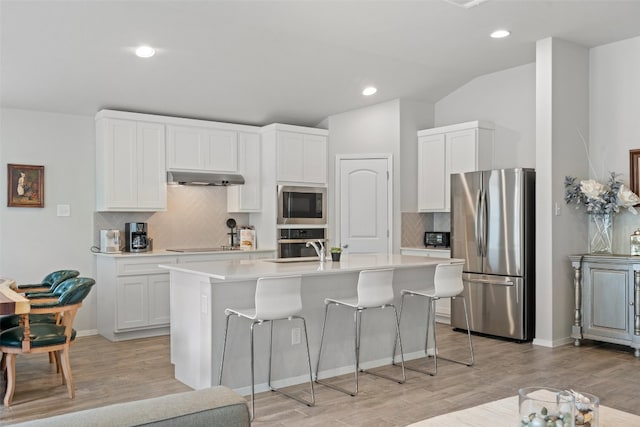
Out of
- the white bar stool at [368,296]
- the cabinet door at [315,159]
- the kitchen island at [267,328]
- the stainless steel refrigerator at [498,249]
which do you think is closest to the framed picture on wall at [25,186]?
the kitchen island at [267,328]

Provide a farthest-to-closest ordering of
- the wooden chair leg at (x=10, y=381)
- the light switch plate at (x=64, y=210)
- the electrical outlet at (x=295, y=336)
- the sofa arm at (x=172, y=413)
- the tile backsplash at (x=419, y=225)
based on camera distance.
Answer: the tile backsplash at (x=419, y=225), the light switch plate at (x=64, y=210), the electrical outlet at (x=295, y=336), the wooden chair leg at (x=10, y=381), the sofa arm at (x=172, y=413)

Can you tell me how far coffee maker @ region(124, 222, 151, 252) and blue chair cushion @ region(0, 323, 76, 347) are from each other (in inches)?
78.6

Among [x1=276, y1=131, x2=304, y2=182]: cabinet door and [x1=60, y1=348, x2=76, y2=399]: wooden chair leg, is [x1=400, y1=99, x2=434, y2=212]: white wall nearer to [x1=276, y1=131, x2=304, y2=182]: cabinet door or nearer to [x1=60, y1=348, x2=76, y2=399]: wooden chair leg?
[x1=276, y1=131, x2=304, y2=182]: cabinet door

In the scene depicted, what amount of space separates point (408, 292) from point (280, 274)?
55.4 inches

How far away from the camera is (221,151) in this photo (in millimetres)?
6773

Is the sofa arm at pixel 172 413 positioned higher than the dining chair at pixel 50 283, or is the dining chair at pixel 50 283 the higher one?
the sofa arm at pixel 172 413

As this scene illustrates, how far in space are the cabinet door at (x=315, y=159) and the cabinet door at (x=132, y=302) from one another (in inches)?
96.8

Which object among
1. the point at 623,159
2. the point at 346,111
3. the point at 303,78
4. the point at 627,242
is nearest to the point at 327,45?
the point at 303,78

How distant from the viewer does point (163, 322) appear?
6.09 meters

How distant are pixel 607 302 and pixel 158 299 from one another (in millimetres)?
4646

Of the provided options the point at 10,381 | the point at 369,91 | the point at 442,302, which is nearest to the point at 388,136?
the point at 369,91

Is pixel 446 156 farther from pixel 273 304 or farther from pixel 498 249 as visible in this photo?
pixel 273 304

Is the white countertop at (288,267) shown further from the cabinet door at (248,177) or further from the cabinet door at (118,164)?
the cabinet door at (248,177)

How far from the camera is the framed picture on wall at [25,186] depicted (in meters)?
5.75
